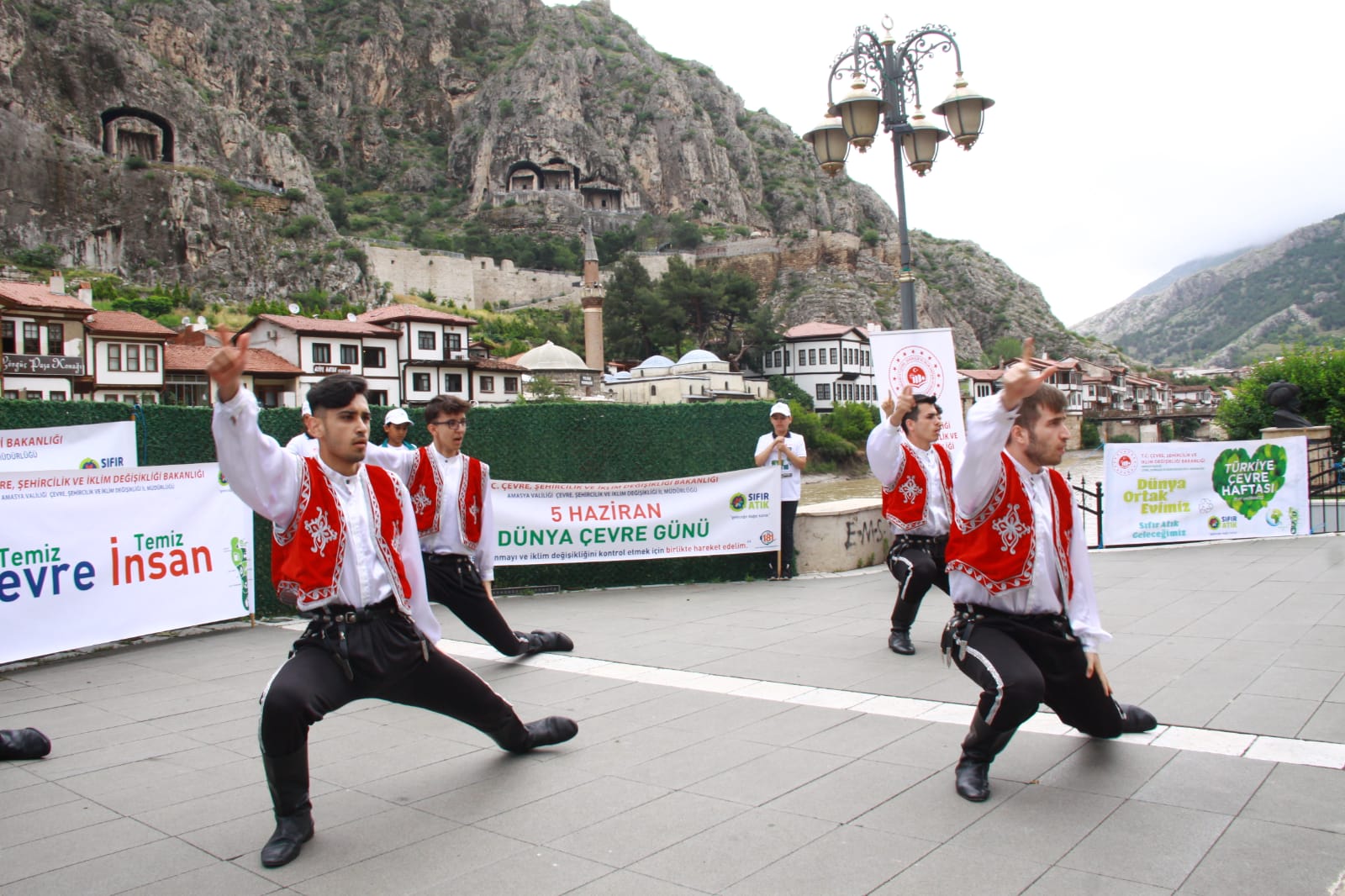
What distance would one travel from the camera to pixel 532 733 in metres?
4.66

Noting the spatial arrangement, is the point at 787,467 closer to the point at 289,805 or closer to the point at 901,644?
the point at 901,644

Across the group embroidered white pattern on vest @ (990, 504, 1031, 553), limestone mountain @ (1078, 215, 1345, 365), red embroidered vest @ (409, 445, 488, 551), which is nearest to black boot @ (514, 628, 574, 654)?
red embroidered vest @ (409, 445, 488, 551)

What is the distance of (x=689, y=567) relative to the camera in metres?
11.3

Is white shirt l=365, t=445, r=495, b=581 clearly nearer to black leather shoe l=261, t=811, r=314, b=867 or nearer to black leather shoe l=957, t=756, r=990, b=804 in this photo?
black leather shoe l=261, t=811, r=314, b=867

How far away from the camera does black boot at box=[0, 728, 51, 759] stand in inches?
194

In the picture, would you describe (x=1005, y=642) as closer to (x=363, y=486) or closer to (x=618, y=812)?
(x=618, y=812)

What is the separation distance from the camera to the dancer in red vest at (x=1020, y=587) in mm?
3805

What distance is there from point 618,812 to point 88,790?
8.63 feet

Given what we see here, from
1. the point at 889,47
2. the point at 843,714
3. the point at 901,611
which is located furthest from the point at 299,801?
the point at 889,47

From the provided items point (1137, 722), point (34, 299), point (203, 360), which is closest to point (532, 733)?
point (1137, 722)

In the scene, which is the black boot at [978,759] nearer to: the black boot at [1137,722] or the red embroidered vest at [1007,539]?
the red embroidered vest at [1007,539]

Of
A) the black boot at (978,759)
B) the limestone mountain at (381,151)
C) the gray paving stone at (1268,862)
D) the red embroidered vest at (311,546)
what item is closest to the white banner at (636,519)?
the red embroidered vest at (311,546)

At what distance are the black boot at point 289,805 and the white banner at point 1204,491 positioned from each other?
11.5m

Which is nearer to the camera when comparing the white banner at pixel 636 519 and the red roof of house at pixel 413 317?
the white banner at pixel 636 519
